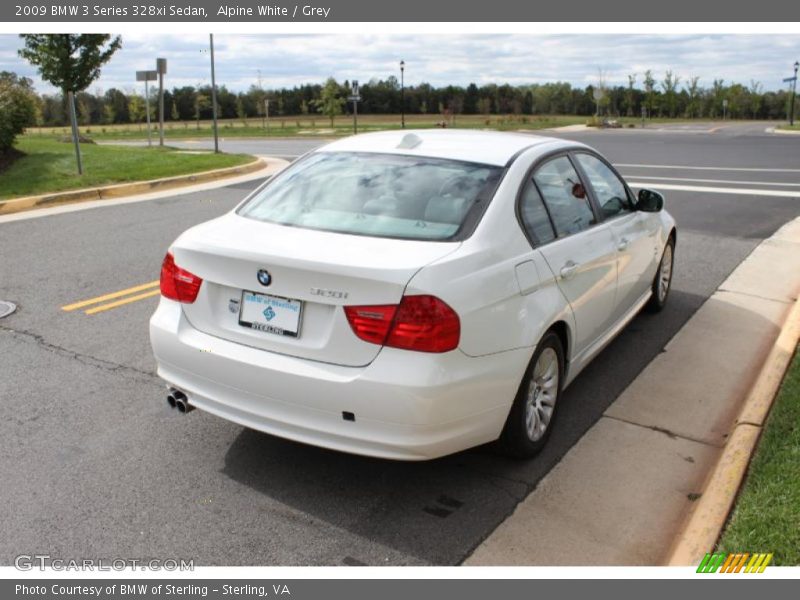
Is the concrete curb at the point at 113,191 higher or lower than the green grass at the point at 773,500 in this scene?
higher

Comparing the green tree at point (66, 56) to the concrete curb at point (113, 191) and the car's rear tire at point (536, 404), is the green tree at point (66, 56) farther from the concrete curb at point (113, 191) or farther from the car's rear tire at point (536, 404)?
the car's rear tire at point (536, 404)

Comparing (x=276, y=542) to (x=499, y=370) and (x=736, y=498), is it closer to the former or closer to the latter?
(x=499, y=370)

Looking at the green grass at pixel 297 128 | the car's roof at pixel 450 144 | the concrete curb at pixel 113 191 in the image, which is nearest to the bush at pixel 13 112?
the concrete curb at pixel 113 191

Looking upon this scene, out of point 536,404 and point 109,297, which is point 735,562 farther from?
point 109,297

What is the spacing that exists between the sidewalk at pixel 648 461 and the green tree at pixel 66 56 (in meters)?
12.5

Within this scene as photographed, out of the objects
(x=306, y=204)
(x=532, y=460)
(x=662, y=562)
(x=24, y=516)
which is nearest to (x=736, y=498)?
(x=662, y=562)

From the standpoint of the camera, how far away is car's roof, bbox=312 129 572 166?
13.5 ft

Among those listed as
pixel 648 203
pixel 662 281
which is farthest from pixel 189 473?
pixel 662 281

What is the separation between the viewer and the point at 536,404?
383 centimetres

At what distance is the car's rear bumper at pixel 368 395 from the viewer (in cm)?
309

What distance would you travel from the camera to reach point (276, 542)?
3146mm

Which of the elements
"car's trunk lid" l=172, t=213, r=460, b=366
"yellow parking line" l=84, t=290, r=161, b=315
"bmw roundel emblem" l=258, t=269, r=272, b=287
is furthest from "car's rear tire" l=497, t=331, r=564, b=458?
"yellow parking line" l=84, t=290, r=161, b=315

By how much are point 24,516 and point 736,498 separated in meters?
3.21

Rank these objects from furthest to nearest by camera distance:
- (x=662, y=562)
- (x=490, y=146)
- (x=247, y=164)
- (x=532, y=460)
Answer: (x=247, y=164)
(x=490, y=146)
(x=532, y=460)
(x=662, y=562)
